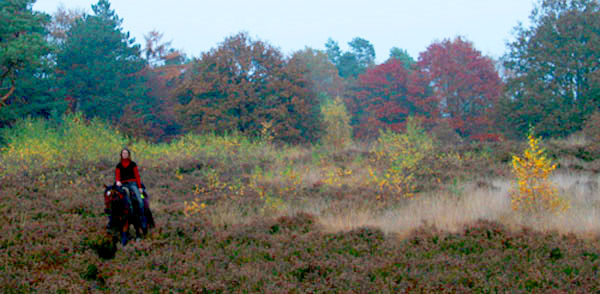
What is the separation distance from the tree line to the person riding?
15.0 m

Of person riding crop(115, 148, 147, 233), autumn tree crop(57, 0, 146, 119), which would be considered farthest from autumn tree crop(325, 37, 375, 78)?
person riding crop(115, 148, 147, 233)

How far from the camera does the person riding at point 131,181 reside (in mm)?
8031

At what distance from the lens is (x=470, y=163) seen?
15.8 m

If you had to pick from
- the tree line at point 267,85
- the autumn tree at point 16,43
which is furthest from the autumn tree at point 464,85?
the autumn tree at point 16,43

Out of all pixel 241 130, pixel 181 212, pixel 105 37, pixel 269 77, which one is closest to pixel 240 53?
pixel 269 77

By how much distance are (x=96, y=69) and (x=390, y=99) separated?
2502 centimetres

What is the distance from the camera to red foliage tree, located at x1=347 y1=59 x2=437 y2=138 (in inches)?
1578

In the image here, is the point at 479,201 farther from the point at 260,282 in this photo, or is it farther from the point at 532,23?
the point at 532,23

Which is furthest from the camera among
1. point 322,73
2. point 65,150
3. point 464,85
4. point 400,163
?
point 322,73

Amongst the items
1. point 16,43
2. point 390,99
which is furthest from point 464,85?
point 16,43

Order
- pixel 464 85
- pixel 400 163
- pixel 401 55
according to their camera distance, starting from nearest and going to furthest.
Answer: pixel 400 163 < pixel 464 85 < pixel 401 55

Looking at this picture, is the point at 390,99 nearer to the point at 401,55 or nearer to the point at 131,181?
the point at 401,55

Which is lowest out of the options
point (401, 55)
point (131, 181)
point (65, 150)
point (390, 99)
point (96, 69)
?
point (131, 181)

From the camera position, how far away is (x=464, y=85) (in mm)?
38906
